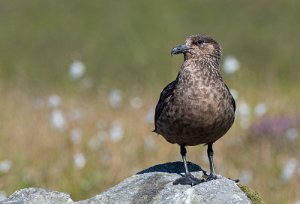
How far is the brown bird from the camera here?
6648 millimetres

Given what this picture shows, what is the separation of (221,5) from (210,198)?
30429 mm

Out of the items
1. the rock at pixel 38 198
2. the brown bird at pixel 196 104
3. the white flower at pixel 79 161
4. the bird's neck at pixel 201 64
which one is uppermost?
the bird's neck at pixel 201 64

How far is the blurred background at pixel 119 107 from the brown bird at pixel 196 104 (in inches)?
107

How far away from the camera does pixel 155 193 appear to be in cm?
590

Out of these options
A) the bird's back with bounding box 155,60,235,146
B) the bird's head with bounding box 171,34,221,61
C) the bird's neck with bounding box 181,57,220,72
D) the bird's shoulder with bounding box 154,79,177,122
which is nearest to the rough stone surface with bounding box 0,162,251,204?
the bird's back with bounding box 155,60,235,146

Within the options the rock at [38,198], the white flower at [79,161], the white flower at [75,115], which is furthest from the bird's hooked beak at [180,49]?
the white flower at [75,115]

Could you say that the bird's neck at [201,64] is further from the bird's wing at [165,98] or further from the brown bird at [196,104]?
the bird's wing at [165,98]

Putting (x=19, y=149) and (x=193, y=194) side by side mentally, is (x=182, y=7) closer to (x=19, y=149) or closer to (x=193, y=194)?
(x=19, y=149)

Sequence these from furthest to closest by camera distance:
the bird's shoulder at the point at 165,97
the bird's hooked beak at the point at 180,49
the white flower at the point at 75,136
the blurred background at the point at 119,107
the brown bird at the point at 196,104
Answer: the white flower at the point at 75,136, the blurred background at the point at 119,107, the bird's hooked beak at the point at 180,49, the bird's shoulder at the point at 165,97, the brown bird at the point at 196,104

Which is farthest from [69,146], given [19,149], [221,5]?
[221,5]

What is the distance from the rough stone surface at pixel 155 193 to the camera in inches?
214

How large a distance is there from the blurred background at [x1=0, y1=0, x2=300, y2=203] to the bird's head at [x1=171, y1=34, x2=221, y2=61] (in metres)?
2.67

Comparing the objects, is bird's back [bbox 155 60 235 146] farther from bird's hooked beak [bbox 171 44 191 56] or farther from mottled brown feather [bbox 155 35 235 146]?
bird's hooked beak [bbox 171 44 191 56]

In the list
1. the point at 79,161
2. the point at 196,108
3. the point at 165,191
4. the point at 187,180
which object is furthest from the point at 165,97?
the point at 79,161
